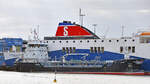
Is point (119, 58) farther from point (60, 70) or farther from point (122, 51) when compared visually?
point (60, 70)

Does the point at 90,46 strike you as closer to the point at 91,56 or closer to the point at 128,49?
the point at 91,56

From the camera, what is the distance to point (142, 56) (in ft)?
108

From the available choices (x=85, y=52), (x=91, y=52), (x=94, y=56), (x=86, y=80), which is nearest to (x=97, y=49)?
(x=91, y=52)

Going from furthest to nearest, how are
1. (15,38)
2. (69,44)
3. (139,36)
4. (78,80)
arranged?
1. (15,38)
2. (69,44)
3. (139,36)
4. (78,80)

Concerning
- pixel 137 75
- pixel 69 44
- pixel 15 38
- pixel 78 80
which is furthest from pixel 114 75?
pixel 15 38

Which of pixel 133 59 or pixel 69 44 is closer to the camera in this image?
pixel 133 59

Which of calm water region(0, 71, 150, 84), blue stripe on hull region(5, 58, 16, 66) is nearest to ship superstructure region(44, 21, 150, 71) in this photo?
calm water region(0, 71, 150, 84)

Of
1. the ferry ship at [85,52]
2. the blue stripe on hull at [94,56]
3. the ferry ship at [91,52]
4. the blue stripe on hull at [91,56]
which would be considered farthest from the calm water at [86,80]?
the blue stripe on hull at [91,56]

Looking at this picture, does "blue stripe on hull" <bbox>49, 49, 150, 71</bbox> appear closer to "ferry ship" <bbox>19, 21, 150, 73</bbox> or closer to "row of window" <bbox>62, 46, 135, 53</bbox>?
"ferry ship" <bbox>19, 21, 150, 73</bbox>

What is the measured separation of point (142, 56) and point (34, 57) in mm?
14285

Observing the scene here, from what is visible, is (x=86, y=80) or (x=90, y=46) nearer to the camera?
(x=86, y=80)

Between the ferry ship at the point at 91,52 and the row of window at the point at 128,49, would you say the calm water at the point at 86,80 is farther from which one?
the row of window at the point at 128,49

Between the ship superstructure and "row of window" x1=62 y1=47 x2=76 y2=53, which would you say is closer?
the ship superstructure

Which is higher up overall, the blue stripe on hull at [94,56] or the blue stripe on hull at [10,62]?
the blue stripe on hull at [94,56]
